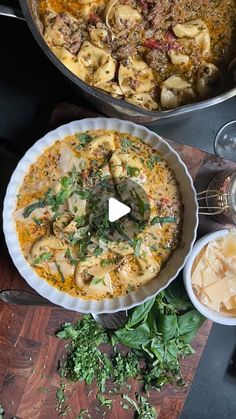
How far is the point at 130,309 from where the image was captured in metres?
2.68

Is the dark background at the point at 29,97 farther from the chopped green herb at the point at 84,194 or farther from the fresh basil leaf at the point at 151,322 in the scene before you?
the fresh basil leaf at the point at 151,322

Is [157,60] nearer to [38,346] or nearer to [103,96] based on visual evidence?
[103,96]

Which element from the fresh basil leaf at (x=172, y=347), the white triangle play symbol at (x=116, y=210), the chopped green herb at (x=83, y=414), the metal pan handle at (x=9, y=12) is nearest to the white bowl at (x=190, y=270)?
the fresh basil leaf at (x=172, y=347)

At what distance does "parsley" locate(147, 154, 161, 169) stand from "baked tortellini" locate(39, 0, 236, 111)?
0.19 m

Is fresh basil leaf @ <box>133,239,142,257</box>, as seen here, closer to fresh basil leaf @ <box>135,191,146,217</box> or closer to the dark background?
fresh basil leaf @ <box>135,191,146,217</box>

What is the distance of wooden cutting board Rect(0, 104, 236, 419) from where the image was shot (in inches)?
107

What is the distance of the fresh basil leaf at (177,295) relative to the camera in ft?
8.96

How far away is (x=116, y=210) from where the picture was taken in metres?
2.58

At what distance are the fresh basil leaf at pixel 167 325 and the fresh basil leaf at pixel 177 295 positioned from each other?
63 mm

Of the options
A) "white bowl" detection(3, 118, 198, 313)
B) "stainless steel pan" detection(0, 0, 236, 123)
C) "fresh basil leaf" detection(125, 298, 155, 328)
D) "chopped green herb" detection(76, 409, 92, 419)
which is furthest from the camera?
"chopped green herb" detection(76, 409, 92, 419)

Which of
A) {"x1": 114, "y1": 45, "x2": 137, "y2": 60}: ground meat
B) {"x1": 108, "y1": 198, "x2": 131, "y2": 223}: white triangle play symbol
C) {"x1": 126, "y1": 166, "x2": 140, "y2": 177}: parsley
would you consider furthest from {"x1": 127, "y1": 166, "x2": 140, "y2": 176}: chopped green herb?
{"x1": 114, "y1": 45, "x2": 137, "y2": 60}: ground meat

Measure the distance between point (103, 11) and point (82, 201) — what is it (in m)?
0.81

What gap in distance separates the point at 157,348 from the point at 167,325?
0.12 meters

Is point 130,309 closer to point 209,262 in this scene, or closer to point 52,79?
point 209,262
